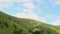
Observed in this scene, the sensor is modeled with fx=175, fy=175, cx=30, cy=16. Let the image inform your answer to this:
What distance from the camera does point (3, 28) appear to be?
160625mm

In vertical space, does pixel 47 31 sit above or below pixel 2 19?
below

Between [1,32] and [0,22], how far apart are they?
1919 centimetres

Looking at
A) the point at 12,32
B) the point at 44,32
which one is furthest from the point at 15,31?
the point at 44,32

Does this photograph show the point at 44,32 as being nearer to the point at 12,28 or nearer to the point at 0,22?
the point at 12,28

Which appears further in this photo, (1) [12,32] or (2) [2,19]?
(2) [2,19]

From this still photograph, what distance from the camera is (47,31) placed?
175250mm

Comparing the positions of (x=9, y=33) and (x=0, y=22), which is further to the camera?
(x=0, y=22)

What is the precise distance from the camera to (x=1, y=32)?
494ft

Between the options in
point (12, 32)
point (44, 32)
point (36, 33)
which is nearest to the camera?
point (36, 33)

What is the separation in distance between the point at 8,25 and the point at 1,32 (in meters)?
20.2

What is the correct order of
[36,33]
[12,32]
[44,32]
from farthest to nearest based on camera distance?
1. [44,32]
2. [12,32]
3. [36,33]

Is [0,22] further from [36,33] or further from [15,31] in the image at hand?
[36,33]

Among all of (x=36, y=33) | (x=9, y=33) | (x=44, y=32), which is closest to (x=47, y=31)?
(x=44, y=32)

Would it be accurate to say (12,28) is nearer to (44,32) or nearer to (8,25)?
(8,25)
